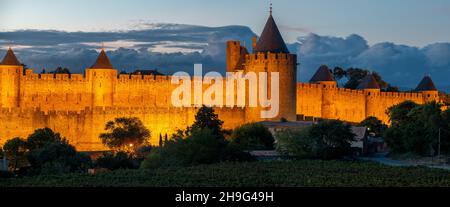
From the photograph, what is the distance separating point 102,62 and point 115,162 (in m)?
14.3

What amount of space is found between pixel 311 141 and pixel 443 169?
6777 millimetres

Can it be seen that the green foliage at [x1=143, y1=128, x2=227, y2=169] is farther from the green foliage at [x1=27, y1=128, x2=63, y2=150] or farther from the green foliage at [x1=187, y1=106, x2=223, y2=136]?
the green foliage at [x1=187, y1=106, x2=223, y2=136]

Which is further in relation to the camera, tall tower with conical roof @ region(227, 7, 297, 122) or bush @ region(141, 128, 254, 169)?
tall tower with conical roof @ region(227, 7, 297, 122)

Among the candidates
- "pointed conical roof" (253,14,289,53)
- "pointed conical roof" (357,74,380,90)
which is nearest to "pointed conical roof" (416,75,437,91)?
"pointed conical roof" (357,74,380,90)

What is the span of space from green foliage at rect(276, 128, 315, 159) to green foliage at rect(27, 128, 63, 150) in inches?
379

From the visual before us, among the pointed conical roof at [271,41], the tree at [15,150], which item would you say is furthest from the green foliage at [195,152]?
the pointed conical roof at [271,41]

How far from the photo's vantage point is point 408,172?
43906 mm

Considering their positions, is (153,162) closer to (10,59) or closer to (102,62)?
(10,59)

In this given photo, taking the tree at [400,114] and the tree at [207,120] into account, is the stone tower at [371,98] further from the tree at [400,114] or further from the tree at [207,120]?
the tree at [207,120]

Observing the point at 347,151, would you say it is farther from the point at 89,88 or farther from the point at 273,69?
the point at 89,88

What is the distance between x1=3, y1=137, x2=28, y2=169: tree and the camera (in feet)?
163

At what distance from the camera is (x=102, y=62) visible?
203ft

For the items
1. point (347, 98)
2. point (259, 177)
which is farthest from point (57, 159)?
point (347, 98)
